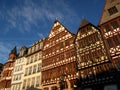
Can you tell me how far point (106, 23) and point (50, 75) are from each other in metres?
18.1

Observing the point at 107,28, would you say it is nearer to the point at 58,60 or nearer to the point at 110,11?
the point at 110,11

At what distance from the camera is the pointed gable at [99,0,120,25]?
2761 centimetres

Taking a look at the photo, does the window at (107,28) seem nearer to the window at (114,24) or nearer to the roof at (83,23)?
the window at (114,24)

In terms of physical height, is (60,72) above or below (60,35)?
below

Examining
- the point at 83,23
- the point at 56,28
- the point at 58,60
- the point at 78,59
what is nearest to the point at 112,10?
the point at 83,23

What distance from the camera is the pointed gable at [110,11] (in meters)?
27.6

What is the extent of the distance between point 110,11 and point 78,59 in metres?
12.3

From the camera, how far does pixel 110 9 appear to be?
2880cm

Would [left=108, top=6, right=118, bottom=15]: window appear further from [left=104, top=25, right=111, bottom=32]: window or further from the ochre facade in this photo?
the ochre facade

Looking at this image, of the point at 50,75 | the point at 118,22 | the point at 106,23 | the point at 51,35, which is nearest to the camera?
the point at 118,22

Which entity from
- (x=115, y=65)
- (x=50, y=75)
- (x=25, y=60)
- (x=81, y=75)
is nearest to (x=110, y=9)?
(x=115, y=65)

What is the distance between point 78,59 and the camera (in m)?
28.8

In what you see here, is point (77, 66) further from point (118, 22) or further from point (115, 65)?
point (118, 22)

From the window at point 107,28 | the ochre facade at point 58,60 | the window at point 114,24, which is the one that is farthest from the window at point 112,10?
the ochre facade at point 58,60
